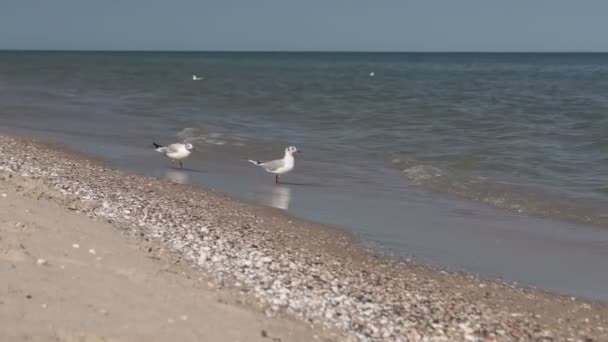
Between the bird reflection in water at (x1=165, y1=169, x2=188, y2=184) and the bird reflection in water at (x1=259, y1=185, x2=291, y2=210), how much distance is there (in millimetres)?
1513

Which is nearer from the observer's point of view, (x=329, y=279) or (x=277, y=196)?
(x=329, y=279)

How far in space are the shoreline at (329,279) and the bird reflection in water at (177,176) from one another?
2.52 m

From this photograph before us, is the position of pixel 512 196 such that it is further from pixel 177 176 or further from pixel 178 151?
pixel 178 151

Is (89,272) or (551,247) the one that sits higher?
(89,272)

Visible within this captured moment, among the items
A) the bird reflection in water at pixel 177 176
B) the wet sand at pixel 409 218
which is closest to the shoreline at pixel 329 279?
the wet sand at pixel 409 218

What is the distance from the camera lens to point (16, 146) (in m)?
15.2

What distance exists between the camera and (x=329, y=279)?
287 inches

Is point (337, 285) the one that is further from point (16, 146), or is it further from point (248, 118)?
point (248, 118)

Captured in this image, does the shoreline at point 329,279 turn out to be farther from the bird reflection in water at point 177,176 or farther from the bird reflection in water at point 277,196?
the bird reflection in water at point 177,176

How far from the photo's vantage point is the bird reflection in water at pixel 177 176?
44.5 feet

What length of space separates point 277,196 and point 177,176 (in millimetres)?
2413

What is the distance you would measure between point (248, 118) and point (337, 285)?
19274 mm

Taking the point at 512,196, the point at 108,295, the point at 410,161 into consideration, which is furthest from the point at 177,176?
the point at 108,295

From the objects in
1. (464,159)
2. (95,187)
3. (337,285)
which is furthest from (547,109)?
(337,285)
